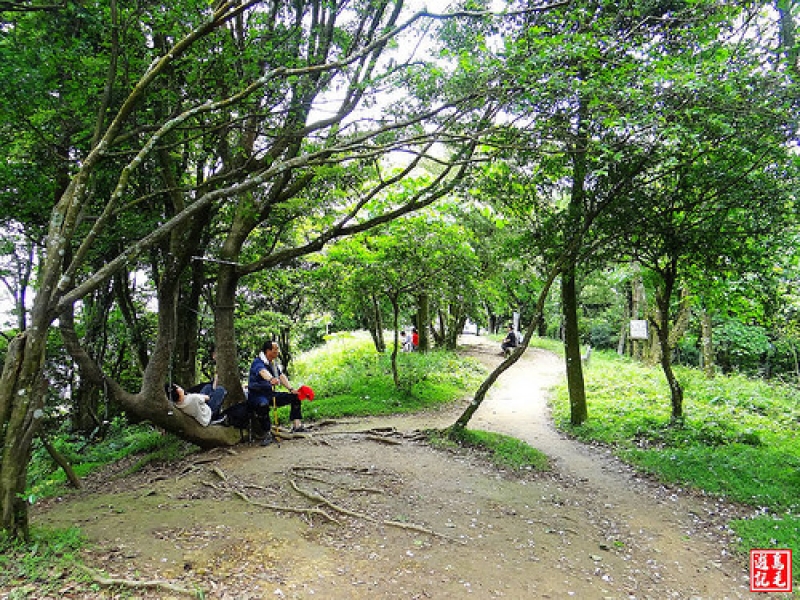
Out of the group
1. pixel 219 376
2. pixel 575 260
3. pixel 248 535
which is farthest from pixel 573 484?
pixel 219 376

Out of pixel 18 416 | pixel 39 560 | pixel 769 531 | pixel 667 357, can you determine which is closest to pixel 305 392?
pixel 18 416

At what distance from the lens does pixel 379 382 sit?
13992 mm

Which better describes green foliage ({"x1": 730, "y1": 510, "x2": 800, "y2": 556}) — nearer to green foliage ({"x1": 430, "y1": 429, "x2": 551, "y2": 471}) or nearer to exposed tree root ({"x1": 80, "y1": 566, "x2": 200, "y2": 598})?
green foliage ({"x1": 430, "y1": 429, "x2": 551, "y2": 471})

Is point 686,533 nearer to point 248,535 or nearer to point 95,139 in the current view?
point 248,535

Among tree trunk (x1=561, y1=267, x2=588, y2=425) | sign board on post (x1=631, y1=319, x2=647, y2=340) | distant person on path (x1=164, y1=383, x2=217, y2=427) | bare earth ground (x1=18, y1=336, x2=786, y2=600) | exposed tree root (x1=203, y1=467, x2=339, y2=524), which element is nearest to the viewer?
bare earth ground (x1=18, y1=336, x2=786, y2=600)

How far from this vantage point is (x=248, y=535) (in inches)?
195

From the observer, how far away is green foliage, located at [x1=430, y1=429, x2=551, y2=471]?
8.33 m

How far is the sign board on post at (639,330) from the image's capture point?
597 inches

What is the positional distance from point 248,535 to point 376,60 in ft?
24.0

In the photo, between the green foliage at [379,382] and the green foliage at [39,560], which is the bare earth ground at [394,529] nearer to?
the green foliage at [39,560]

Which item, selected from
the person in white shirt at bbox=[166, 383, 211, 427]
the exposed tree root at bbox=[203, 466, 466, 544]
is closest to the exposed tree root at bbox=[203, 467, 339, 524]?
the exposed tree root at bbox=[203, 466, 466, 544]

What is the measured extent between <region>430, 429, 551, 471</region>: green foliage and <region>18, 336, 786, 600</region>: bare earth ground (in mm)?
308

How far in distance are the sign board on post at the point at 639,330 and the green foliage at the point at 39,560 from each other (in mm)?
15231

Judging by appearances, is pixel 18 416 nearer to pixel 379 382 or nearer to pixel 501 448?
pixel 501 448
